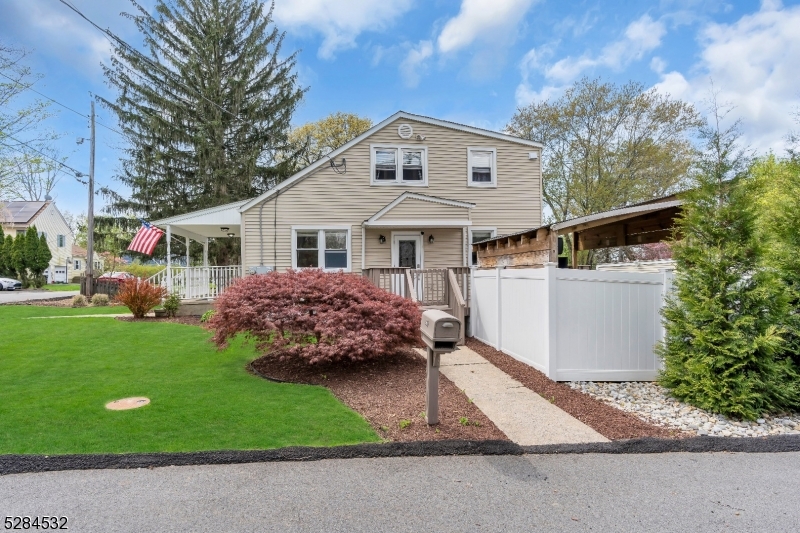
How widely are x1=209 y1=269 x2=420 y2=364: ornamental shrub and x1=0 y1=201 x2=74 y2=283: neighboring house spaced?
34247mm

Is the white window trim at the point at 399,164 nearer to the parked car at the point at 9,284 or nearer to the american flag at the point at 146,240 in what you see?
the american flag at the point at 146,240

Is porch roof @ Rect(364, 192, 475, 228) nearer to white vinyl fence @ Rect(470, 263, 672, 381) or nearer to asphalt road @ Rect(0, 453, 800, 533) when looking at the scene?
white vinyl fence @ Rect(470, 263, 672, 381)

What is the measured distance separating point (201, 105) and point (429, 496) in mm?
23518

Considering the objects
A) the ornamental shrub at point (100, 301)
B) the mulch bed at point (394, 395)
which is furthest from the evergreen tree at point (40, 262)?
the mulch bed at point (394, 395)

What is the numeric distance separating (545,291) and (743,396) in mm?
2340

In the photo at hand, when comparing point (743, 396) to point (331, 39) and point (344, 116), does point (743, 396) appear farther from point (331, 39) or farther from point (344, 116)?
point (344, 116)

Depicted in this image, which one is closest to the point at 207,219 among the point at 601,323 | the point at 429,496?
the point at 601,323

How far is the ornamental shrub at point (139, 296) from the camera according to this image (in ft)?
37.0

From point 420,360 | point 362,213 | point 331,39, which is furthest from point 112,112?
point 420,360

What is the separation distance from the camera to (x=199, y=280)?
12828mm

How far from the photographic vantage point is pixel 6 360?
6.62 m

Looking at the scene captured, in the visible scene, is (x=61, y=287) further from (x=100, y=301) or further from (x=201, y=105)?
(x=100, y=301)

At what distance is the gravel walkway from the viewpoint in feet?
14.1

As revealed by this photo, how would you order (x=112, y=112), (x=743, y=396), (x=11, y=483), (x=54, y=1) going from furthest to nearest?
(x=112, y=112) < (x=54, y=1) < (x=743, y=396) < (x=11, y=483)
